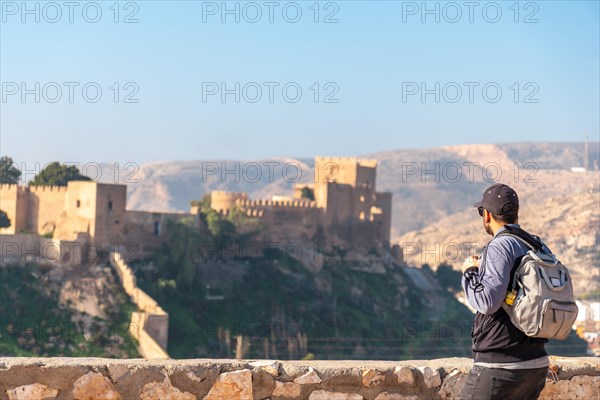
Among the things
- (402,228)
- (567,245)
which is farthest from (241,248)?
(402,228)

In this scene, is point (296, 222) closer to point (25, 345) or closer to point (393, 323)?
point (393, 323)

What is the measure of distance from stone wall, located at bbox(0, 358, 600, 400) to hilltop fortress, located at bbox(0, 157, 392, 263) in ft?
106

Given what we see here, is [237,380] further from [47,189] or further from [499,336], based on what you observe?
[47,189]

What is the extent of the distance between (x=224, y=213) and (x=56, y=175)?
750 centimetres

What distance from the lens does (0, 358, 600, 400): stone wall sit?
6.11 meters

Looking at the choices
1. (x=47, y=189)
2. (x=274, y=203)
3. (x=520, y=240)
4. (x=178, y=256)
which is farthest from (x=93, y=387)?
(x=274, y=203)

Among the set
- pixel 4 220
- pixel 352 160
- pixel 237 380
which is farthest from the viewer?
pixel 352 160

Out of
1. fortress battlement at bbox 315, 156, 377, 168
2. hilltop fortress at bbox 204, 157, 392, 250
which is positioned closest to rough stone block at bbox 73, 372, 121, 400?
hilltop fortress at bbox 204, 157, 392, 250

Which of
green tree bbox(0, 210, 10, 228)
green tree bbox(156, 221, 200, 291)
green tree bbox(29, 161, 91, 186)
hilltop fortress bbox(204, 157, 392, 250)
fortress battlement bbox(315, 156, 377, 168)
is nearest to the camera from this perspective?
green tree bbox(0, 210, 10, 228)

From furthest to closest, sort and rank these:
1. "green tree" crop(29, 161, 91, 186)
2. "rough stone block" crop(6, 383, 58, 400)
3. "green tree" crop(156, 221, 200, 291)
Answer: "green tree" crop(29, 161, 91, 186)
"green tree" crop(156, 221, 200, 291)
"rough stone block" crop(6, 383, 58, 400)

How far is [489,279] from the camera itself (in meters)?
5.16

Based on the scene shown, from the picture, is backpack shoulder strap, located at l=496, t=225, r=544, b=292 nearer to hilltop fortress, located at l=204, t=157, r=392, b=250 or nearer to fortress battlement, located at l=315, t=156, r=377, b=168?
hilltop fortress, located at l=204, t=157, r=392, b=250

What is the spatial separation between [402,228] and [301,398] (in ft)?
597

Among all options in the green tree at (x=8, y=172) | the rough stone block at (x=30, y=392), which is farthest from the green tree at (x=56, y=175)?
the rough stone block at (x=30, y=392)
